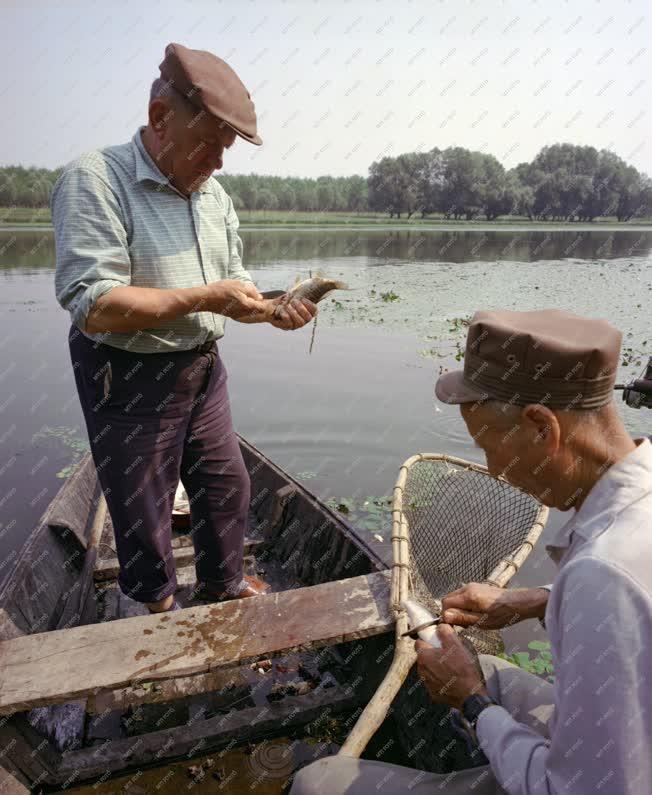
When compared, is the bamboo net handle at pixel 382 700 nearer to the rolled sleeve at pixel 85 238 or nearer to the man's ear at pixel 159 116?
the rolled sleeve at pixel 85 238

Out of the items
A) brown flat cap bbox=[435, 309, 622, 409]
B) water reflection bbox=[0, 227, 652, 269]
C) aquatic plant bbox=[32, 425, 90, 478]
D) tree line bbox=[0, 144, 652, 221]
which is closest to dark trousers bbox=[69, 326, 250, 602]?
brown flat cap bbox=[435, 309, 622, 409]

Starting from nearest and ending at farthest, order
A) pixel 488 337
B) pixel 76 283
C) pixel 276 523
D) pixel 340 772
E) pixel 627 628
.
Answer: pixel 627 628 < pixel 488 337 < pixel 340 772 < pixel 76 283 < pixel 276 523

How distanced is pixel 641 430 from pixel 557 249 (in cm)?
3285

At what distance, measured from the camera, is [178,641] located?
2.41 meters

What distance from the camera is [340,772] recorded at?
1.84 metres

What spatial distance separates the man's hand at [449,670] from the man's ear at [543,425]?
94cm

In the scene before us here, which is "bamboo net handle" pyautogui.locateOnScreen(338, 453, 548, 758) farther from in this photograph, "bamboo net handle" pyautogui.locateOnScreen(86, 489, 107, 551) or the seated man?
"bamboo net handle" pyautogui.locateOnScreen(86, 489, 107, 551)

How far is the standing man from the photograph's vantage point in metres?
2.29

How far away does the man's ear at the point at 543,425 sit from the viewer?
1.42 metres

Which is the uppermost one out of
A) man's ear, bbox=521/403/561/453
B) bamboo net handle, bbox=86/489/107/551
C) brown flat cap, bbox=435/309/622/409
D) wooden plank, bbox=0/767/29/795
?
brown flat cap, bbox=435/309/622/409

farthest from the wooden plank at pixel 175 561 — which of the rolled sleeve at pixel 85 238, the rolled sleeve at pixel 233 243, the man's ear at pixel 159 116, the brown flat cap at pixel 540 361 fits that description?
the brown flat cap at pixel 540 361

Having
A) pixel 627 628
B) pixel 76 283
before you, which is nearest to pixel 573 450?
pixel 627 628

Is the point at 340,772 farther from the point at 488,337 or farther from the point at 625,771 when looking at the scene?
the point at 488,337

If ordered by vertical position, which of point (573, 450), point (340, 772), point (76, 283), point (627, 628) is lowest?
point (340, 772)
